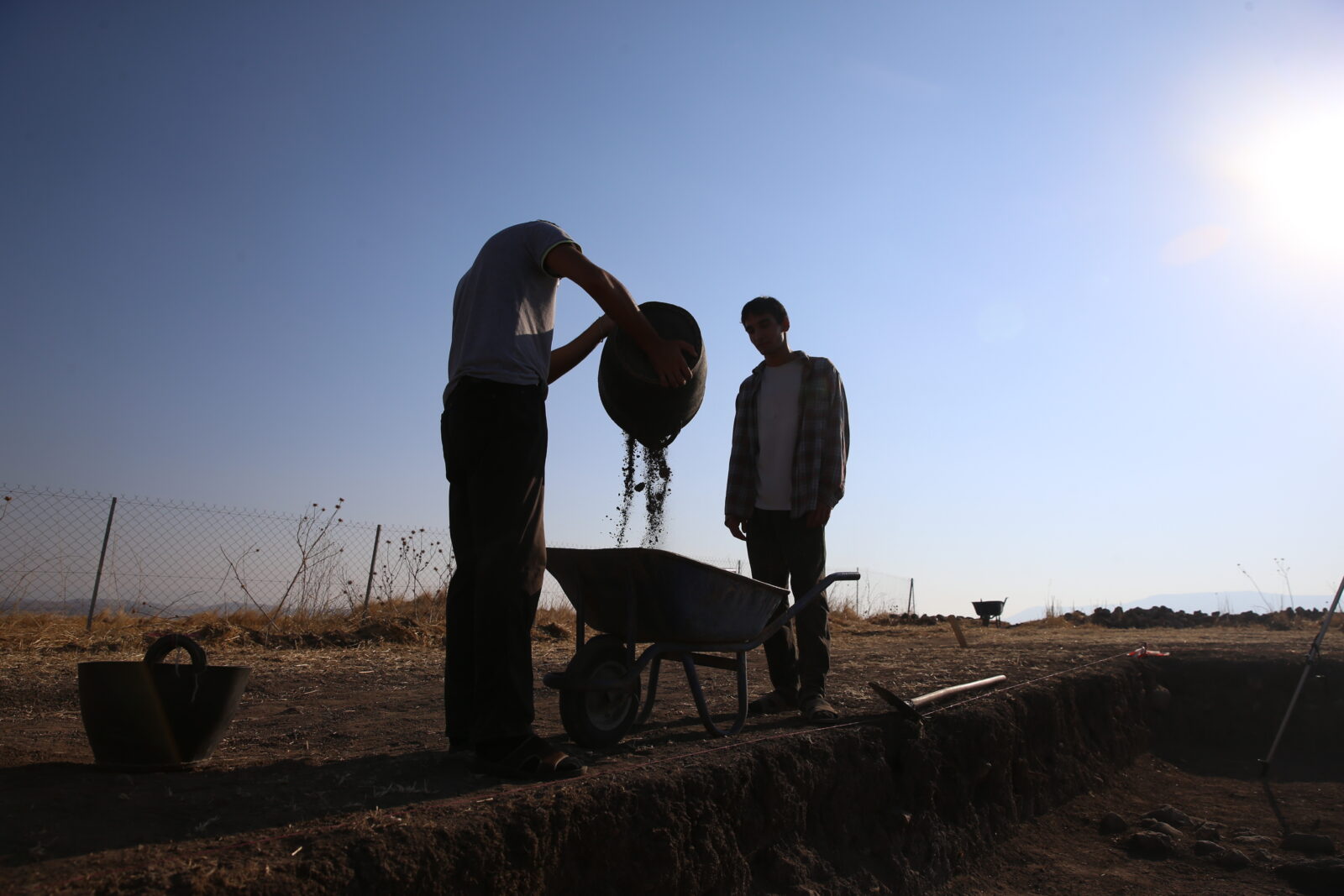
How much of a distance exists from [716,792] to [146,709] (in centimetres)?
159

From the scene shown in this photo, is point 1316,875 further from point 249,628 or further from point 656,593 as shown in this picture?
point 249,628

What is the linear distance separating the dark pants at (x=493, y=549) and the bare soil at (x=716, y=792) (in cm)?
19

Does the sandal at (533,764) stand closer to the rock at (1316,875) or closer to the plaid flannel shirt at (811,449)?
the plaid flannel shirt at (811,449)

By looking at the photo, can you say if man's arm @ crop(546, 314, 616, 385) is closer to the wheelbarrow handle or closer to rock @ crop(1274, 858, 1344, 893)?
the wheelbarrow handle

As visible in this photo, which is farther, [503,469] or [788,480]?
[788,480]

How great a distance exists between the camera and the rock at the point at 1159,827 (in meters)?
3.59

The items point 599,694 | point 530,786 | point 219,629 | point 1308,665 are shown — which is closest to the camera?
point 530,786

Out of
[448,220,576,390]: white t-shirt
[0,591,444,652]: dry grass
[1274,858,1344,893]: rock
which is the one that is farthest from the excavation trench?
[0,591,444,652]: dry grass

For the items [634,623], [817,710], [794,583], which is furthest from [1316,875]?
[634,623]

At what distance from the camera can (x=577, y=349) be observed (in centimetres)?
308

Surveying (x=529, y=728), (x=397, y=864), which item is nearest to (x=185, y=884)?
(x=397, y=864)

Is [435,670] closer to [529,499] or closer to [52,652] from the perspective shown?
[52,652]

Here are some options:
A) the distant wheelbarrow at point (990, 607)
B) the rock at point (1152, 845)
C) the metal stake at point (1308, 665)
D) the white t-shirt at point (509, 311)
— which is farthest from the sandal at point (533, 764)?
the distant wheelbarrow at point (990, 607)

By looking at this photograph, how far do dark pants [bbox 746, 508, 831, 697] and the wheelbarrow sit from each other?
46 cm
